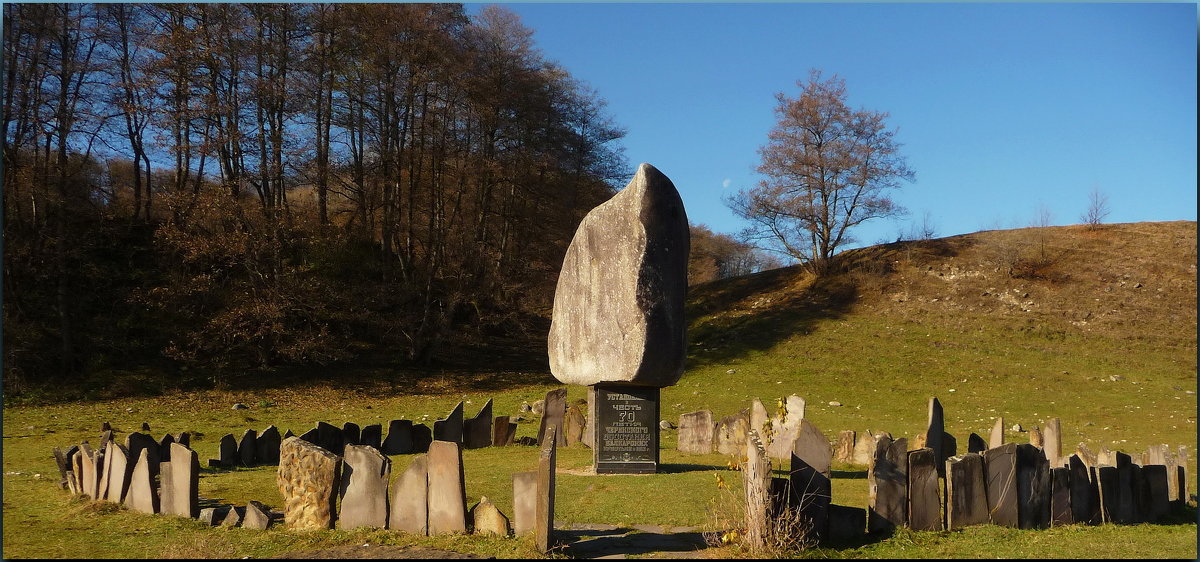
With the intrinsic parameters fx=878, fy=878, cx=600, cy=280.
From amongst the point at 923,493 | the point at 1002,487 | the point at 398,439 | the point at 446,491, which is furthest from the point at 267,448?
the point at 1002,487

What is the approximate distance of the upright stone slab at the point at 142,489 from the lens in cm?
1039

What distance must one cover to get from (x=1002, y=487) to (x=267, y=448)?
11686mm

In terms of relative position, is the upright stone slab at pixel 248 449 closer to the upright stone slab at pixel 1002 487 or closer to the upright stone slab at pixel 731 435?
the upright stone slab at pixel 731 435

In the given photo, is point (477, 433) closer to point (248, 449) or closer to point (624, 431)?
point (248, 449)

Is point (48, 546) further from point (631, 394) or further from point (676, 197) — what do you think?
point (676, 197)

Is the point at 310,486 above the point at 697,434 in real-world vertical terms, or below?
above

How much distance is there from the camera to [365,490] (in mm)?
9508

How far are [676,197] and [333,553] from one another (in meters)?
7.66

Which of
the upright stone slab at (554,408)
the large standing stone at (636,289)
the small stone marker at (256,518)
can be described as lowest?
the small stone marker at (256,518)

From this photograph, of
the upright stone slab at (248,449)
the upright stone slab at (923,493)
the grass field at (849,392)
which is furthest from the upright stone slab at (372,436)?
the upright stone slab at (923,493)

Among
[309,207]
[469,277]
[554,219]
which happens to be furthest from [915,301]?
[309,207]

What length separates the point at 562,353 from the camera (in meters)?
14.6

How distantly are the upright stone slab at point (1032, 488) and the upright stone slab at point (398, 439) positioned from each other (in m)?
10.7

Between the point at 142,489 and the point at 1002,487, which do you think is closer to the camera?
the point at 1002,487
